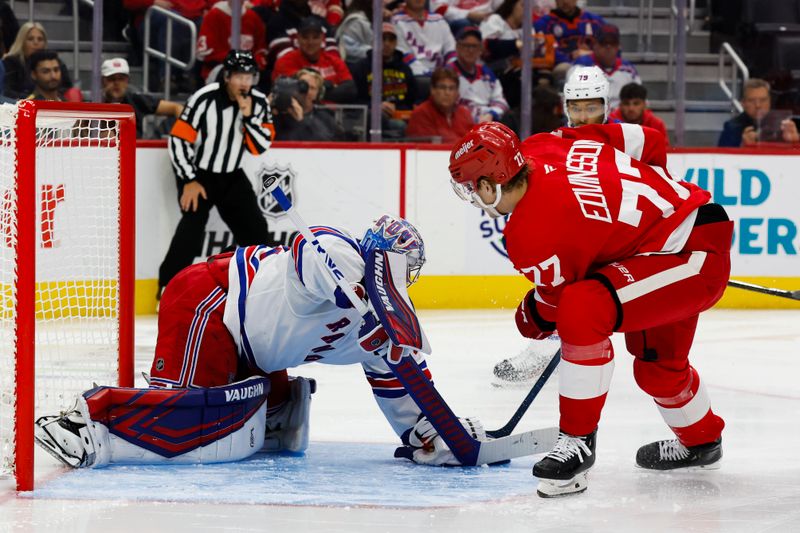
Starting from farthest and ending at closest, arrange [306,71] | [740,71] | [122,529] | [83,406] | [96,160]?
[740,71] < [306,71] < [96,160] < [83,406] < [122,529]

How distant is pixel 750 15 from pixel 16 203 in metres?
5.42

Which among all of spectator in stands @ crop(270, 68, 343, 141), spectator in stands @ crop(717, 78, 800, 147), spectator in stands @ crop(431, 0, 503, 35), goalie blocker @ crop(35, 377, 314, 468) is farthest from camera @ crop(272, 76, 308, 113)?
goalie blocker @ crop(35, 377, 314, 468)

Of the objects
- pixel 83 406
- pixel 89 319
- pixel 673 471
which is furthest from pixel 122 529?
pixel 89 319

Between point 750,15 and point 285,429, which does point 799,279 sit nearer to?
point 750,15

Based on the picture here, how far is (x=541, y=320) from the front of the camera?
3.04 metres

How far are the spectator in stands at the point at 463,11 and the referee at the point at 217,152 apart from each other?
133 centimetres

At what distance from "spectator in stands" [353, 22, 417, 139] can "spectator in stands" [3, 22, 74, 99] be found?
1.40 metres

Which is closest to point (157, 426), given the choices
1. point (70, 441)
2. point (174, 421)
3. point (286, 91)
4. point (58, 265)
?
point (174, 421)

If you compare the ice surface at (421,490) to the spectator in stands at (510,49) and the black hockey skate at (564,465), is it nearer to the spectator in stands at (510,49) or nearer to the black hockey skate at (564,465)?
the black hockey skate at (564,465)

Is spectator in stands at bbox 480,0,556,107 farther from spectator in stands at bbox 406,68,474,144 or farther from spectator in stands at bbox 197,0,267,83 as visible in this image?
spectator in stands at bbox 197,0,267,83

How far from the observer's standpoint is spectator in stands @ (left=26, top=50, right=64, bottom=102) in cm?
593

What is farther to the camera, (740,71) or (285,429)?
(740,71)

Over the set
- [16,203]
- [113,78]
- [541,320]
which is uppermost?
[113,78]

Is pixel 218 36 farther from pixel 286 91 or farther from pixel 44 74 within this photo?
pixel 44 74
